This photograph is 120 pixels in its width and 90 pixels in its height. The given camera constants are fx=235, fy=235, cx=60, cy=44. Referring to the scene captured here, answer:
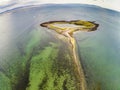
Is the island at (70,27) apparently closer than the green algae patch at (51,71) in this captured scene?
No

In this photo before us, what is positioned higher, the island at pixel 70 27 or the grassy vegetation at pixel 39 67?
the island at pixel 70 27

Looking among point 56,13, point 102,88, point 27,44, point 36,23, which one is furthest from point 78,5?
point 102,88

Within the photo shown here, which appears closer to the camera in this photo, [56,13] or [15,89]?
[15,89]

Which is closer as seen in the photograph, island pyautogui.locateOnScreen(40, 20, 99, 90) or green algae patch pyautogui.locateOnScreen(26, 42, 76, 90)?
green algae patch pyautogui.locateOnScreen(26, 42, 76, 90)

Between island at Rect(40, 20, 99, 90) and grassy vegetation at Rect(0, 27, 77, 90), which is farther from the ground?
island at Rect(40, 20, 99, 90)

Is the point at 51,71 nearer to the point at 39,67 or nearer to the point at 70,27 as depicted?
the point at 39,67

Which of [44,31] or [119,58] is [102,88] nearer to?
[119,58]

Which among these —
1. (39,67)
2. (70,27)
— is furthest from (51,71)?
(70,27)

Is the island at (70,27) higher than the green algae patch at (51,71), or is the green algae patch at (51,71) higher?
the island at (70,27)
